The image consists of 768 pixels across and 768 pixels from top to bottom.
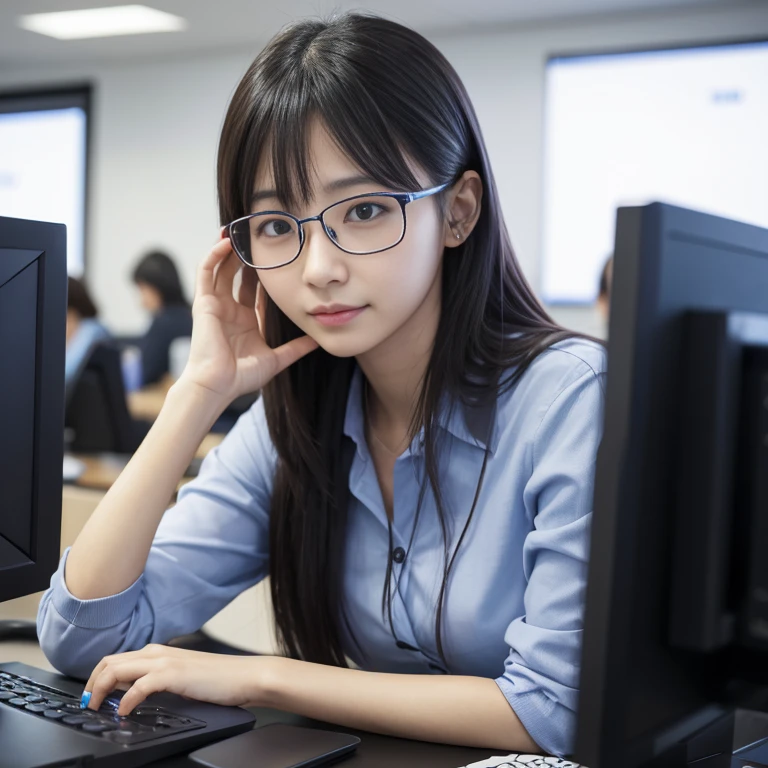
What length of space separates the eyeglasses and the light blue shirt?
0.77 ft

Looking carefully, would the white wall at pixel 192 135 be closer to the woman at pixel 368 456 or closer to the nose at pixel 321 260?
the woman at pixel 368 456

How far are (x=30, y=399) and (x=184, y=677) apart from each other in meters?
0.31

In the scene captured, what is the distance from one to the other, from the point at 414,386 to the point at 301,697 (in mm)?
444

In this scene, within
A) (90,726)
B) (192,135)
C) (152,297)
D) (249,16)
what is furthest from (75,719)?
(192,135)

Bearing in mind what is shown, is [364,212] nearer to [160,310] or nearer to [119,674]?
[119,674]

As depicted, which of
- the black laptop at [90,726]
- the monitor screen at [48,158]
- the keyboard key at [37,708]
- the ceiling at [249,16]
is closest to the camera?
the black laptop at [90,726]

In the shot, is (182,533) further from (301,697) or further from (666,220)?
(666,220)

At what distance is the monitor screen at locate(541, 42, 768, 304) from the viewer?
4.94m

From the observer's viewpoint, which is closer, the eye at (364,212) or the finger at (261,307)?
the eye at (364,212)

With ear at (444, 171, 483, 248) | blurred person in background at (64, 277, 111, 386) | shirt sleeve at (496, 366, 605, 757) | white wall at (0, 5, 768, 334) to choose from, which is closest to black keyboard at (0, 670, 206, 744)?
shirt sleeve at (496, 366, 605, 757)

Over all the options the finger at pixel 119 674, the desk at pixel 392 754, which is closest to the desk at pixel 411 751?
the desk at pixel 392 754

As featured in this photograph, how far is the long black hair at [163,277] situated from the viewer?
571 centimetres

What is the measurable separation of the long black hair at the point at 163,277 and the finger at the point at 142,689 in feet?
16.1

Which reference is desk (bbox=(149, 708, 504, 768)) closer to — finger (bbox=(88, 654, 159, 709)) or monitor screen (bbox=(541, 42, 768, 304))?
finger (bbox=(88, 654, 159, 709))
